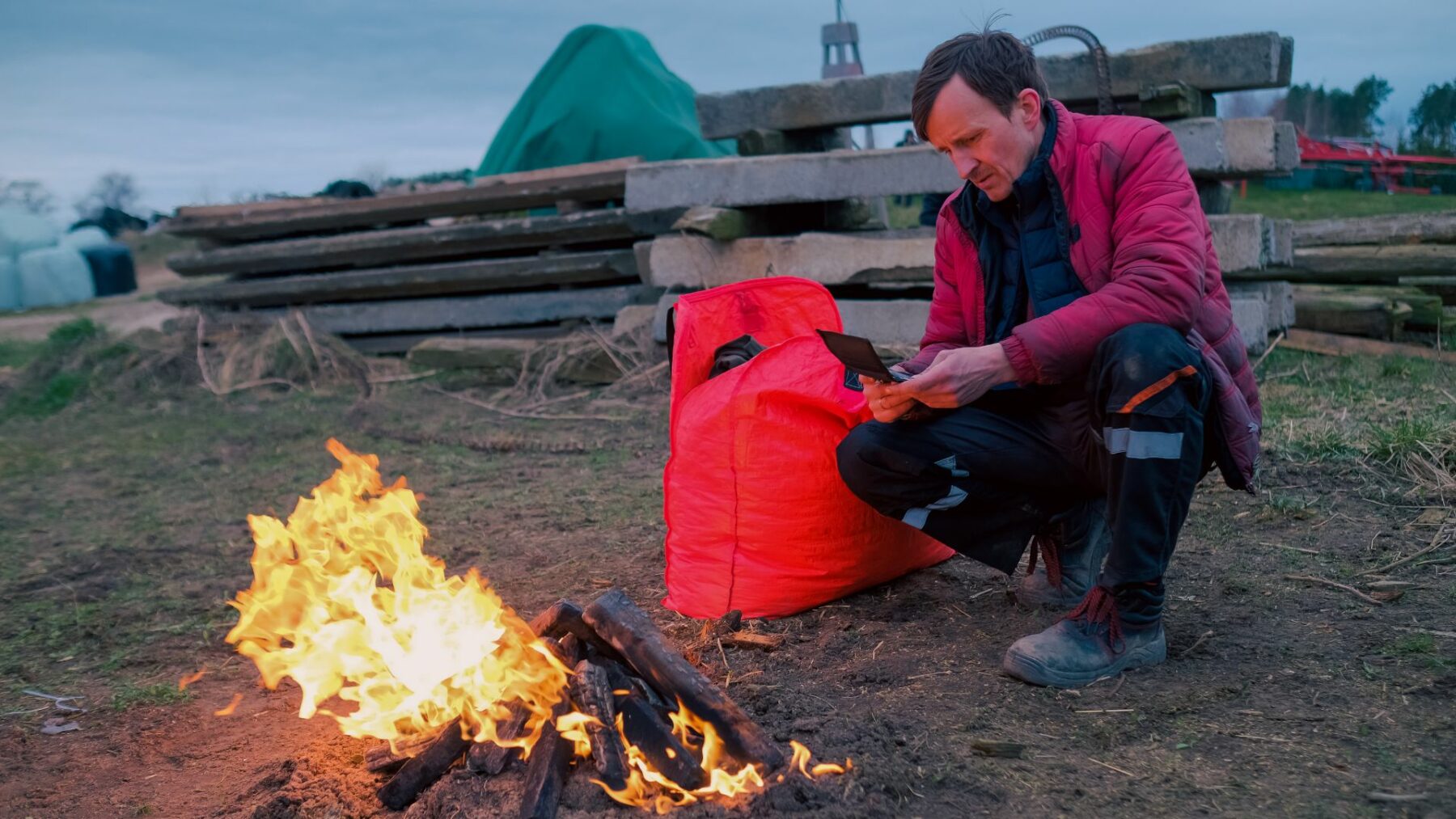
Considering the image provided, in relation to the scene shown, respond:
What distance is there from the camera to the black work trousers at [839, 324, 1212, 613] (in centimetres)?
237

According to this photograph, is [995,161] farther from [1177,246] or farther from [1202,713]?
[1202,713]

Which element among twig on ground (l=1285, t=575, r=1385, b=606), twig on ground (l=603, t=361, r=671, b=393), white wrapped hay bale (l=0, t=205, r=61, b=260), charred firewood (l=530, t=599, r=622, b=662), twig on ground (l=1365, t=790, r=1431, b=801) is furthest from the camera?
white wrapped hay bale (l=0, t=205, r=61, b=260)

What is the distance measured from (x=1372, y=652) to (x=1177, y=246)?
1.04 m

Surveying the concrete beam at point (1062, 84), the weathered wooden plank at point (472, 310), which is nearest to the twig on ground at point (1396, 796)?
the concrete beam at point (1062, 84)

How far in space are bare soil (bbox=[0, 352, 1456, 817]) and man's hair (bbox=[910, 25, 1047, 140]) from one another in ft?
4.44

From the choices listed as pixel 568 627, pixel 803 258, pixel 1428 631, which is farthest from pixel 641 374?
pixel 1428 631

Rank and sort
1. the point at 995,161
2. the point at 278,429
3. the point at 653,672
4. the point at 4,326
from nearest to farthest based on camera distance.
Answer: the point at 653,672 → the point at 995,161 → the point at 278,429 → the point at 4,326

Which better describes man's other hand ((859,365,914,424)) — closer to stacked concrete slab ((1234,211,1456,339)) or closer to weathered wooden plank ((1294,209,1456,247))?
stacked concrete slab ((1234,211,1456,339))

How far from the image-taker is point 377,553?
2.68 meters

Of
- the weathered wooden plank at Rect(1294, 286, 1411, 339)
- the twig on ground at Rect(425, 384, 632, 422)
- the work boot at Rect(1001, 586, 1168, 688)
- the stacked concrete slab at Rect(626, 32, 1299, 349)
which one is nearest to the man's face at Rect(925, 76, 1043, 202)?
the work boot at Rect(1001, 586, 1168, 688)

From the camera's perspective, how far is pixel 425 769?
7.08 ft

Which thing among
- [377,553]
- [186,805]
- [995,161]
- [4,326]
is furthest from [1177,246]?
[4,326]

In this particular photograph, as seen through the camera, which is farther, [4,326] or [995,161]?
[4,326]

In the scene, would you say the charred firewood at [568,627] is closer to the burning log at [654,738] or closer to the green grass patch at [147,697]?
the burning log at [654,738]
